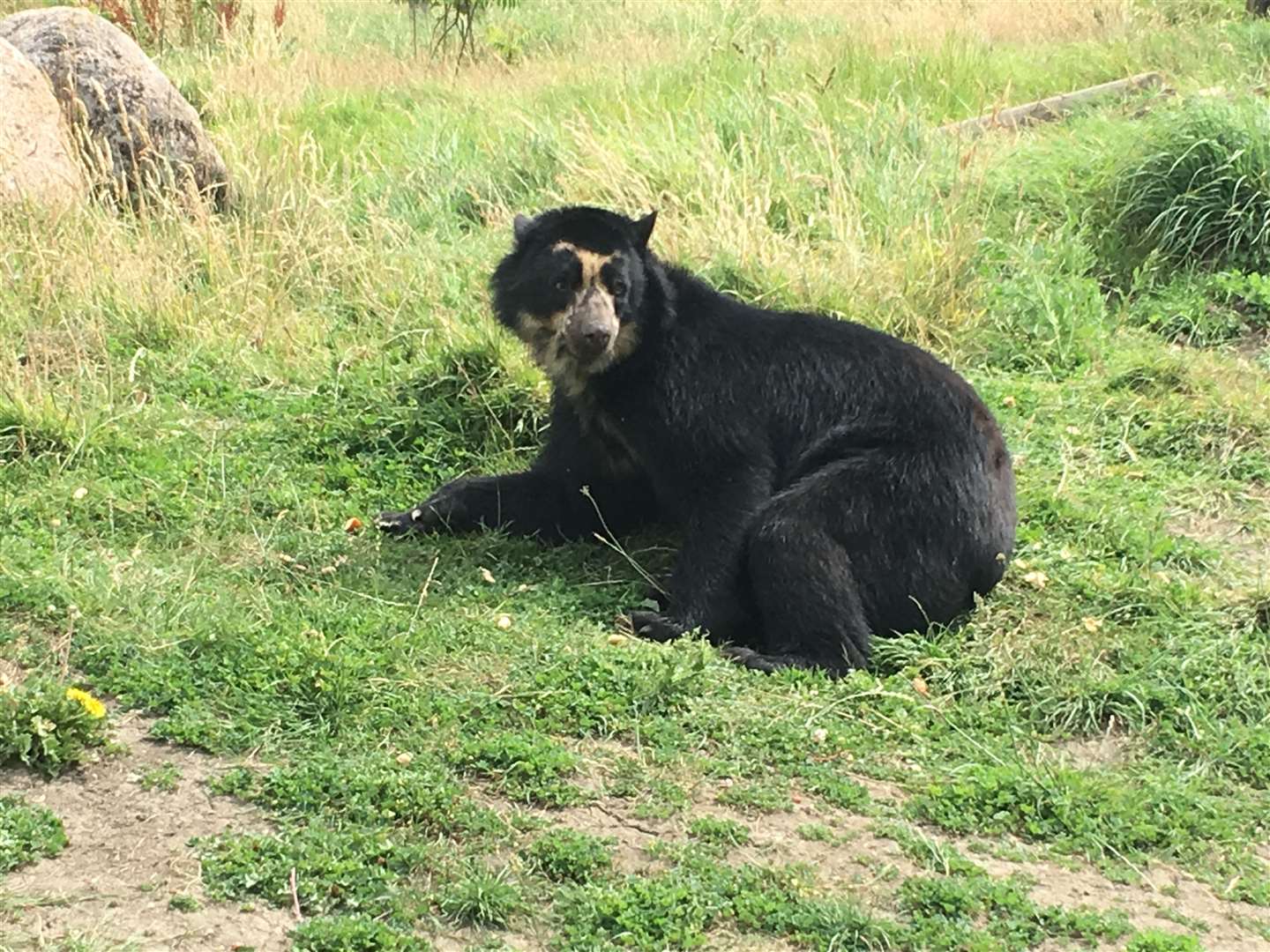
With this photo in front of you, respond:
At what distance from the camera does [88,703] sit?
4227mm

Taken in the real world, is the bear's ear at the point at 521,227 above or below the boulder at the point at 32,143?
below

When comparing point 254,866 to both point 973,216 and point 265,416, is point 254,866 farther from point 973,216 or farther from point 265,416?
point 973,216

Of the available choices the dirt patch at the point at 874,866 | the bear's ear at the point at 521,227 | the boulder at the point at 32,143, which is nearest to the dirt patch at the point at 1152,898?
the dirt patch at the point at 874,866

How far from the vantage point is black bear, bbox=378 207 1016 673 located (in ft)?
17.2

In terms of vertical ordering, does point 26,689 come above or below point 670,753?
above

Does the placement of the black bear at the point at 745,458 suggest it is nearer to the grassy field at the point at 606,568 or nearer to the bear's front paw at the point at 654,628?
the bear's front paw at the point at 654,628

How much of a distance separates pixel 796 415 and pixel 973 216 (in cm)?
359

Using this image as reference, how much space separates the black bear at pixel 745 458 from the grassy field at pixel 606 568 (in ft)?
0.67

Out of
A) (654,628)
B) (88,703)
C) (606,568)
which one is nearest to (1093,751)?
(654,628)

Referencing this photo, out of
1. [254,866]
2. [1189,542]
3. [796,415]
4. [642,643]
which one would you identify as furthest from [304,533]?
[1189,542]

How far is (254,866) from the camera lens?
365 cm

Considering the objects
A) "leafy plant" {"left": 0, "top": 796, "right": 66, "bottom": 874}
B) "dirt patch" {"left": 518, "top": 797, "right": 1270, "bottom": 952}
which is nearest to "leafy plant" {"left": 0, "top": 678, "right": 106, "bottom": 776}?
"leafy plant" {"left": 0, "top": 796, "right": 66, "bottom": 874}

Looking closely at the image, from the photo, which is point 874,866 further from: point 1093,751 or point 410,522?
point 410,522

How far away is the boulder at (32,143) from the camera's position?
8.17m
